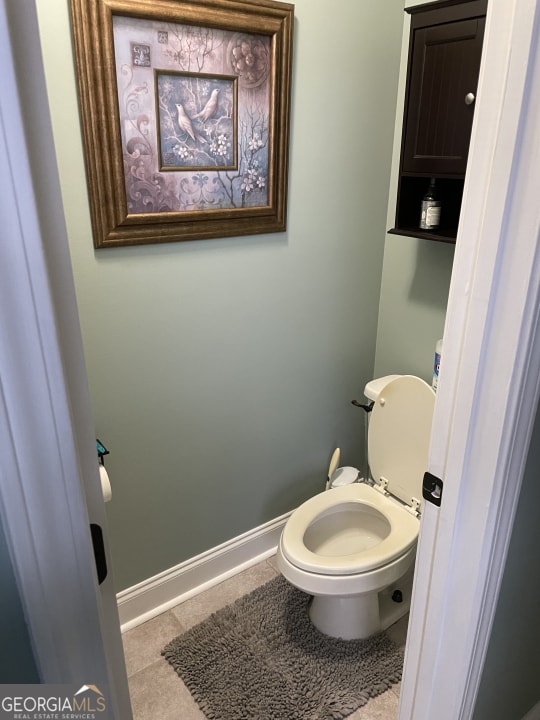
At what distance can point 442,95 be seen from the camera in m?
1.62

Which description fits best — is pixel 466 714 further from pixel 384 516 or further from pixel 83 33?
pixel 83 33

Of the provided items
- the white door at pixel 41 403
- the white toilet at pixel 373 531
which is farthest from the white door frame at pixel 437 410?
the white toilet at pixel 373 531

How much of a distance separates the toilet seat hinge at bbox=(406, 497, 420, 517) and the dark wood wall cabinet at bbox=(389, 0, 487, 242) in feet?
2.91

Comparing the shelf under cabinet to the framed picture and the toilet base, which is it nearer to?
the framed picture

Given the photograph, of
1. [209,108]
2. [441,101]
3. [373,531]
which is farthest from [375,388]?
[209,108]

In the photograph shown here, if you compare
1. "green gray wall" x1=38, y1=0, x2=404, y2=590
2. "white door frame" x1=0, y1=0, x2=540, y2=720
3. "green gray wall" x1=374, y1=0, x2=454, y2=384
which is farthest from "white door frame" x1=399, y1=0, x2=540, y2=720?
"green gray wall" x1=374, y1=0, x2=454, y2=384

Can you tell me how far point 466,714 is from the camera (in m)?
1.15

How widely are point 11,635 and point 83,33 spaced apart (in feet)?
4.23

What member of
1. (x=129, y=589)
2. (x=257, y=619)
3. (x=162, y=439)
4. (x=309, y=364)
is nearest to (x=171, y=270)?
(x=162, y=439)

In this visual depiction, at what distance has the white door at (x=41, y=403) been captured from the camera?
1.60 ft

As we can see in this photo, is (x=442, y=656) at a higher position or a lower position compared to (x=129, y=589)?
higher

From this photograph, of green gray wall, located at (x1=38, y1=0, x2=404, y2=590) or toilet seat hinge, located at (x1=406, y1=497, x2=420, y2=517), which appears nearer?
green gray wall, located at (x1=38, y1=0, x2=404, y2=590)

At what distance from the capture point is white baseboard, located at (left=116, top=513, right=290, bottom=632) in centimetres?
190

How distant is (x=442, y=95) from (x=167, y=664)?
1.98 m
